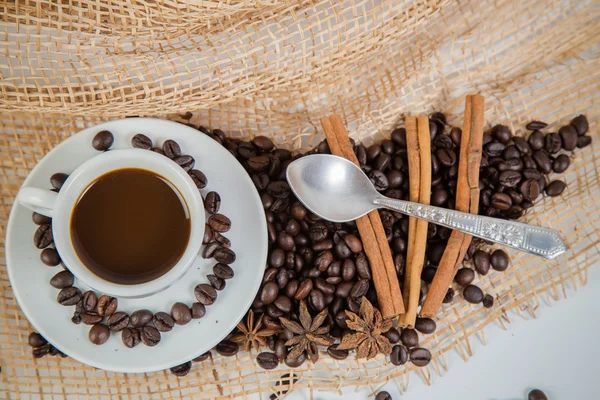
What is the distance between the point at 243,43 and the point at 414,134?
58cm

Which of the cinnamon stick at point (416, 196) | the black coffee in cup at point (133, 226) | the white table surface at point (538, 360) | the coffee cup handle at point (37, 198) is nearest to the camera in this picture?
the coffee cup handle at point (37, 198)

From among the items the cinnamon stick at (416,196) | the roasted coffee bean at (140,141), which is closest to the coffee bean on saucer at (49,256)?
the roasted coffee bean at (140,141)

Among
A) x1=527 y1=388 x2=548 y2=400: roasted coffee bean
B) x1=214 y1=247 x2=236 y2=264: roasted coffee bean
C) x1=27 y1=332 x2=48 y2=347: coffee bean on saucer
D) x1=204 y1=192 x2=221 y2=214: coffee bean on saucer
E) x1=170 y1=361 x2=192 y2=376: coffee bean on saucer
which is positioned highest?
x1=204 y1=192 x2=221 y2=214: coffee bean on saucer

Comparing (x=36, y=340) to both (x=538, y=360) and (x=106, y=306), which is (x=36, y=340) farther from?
(x=538, y=360)

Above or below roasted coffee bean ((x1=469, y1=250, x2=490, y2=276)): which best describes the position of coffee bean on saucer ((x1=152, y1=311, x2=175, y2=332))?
below

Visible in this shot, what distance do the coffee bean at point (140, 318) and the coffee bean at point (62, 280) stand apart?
19 cm

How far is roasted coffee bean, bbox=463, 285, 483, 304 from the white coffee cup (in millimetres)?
834

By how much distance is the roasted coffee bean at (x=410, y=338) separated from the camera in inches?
59.5

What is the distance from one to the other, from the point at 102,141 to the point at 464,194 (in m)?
1.04

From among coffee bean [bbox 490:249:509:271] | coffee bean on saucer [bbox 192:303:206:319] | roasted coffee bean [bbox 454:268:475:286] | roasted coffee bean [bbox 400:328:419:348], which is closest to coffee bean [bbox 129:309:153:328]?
coffee bean on saucer [bbox 192:303:206:319]

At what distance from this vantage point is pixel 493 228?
1.34 m

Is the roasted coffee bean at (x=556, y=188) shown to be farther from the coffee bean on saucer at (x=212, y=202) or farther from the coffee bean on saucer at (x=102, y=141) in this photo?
the coffee bean on saucer at (x=102, y=141)

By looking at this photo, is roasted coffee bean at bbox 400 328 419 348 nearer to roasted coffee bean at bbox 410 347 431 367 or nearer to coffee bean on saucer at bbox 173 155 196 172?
roasted coffee bean at bbox 410 347 431 367

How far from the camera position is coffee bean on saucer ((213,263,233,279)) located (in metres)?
1.36
